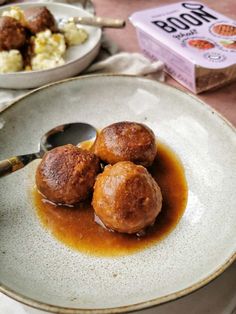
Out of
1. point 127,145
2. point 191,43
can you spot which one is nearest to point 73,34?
point 191,43

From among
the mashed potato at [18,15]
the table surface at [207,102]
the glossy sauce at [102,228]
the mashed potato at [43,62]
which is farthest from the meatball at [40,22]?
the glossy sauce at [102,228]

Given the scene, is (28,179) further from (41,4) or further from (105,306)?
(41,4)

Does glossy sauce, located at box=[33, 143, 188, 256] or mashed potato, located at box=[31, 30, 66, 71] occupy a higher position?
mashed potato, located at box=[31, 30, 66, 71]

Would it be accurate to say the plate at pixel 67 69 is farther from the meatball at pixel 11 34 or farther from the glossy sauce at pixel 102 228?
the glossy sauce at pixel 102 228

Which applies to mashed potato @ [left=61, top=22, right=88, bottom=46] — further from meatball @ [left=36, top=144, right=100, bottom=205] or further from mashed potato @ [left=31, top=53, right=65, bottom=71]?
meatball @ [left=36, top=144, right=100, bottom=205]

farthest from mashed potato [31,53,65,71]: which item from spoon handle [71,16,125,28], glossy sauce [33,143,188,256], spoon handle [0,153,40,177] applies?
glossy sauce [33,143,188,256]

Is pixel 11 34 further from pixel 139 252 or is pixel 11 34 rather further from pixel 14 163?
pixel 139 252
